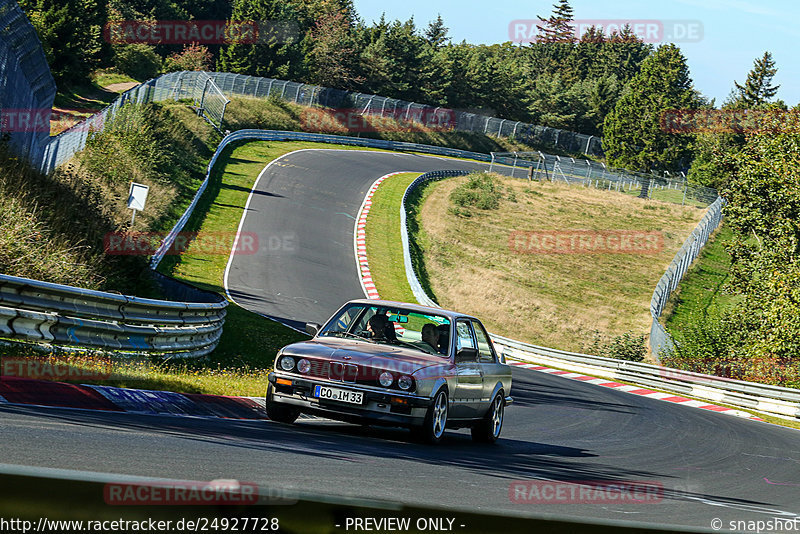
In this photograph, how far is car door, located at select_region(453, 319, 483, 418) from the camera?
10.3 meters

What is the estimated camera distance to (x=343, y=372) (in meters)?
9.34

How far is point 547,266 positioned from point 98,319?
131 ft

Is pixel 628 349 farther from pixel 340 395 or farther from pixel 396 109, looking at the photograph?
pixel 396 109

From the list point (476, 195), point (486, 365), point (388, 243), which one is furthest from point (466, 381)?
point (476, 195)

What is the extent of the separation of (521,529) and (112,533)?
124cm

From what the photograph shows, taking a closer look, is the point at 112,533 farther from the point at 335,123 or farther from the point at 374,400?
the point at 335,123

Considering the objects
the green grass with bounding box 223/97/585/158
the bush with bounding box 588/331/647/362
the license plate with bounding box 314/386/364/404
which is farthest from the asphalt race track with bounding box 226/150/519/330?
the license plate with bounding box 314/386/364/404

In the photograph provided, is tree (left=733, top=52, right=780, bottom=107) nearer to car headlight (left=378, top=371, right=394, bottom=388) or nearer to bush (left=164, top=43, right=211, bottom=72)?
bush (left=164, top=43, right=211, bottom=72)

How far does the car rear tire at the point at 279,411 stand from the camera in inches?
378

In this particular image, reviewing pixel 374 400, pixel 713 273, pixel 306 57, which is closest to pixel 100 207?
pixel 374 400

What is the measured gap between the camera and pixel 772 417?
79.4 ft

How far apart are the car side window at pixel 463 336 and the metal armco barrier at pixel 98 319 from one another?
4.63m

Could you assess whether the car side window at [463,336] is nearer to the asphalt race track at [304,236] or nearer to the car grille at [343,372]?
the car grille at [343,372]

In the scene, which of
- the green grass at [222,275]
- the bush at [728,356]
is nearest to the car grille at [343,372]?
the green grass at [222,275]
